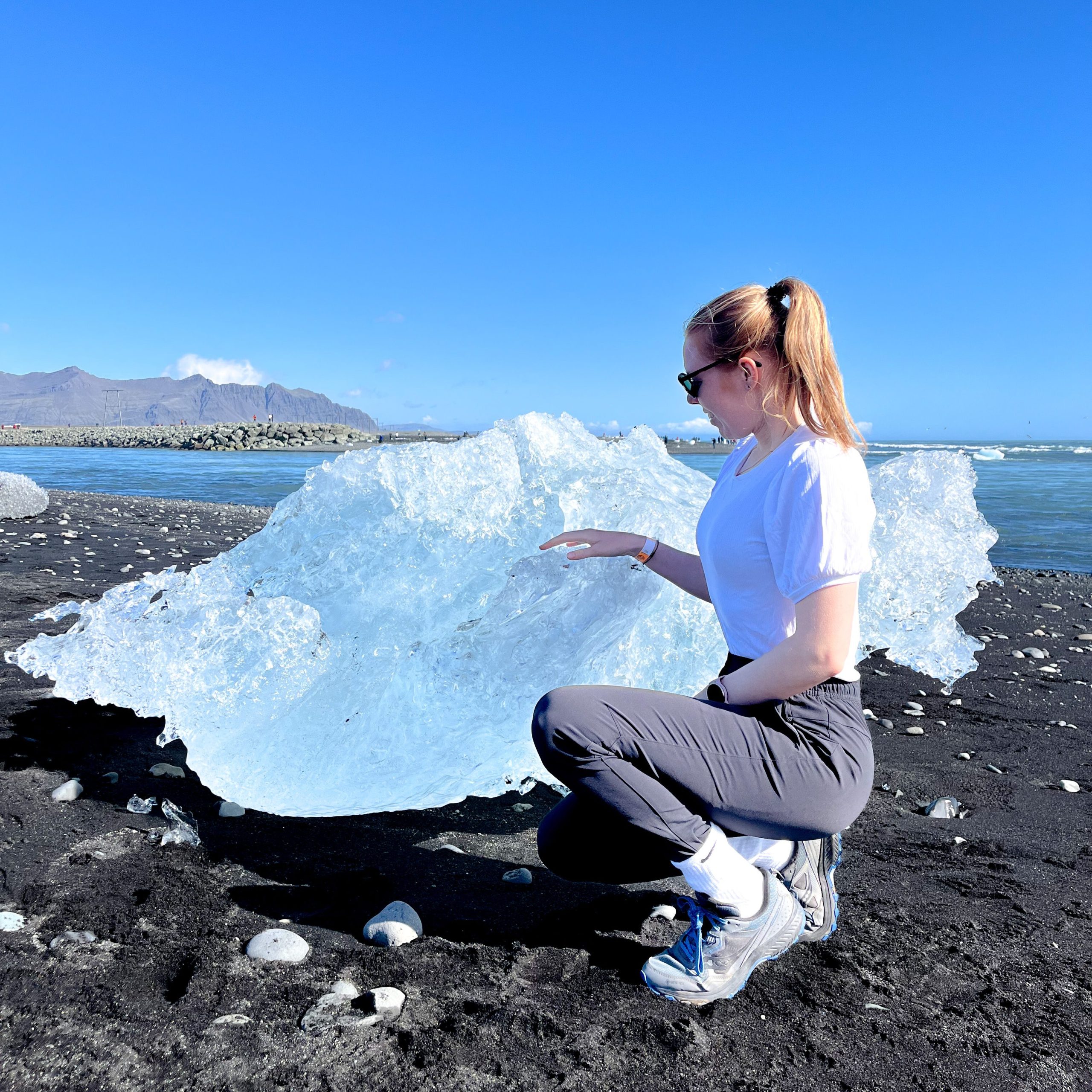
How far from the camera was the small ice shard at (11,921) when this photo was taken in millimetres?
2402

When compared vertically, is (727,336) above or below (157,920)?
above

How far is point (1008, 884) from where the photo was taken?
294cm

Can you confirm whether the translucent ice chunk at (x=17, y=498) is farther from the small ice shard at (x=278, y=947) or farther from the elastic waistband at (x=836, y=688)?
the elastic waistband at (x=836, y=688)

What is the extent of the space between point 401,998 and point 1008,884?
7.24 feet

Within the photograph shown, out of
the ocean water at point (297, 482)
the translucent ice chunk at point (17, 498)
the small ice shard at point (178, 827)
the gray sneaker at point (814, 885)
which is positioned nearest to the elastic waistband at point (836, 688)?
the gray sneaker at point (814, 885)

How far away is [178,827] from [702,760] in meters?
2.10

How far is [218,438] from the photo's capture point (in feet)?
180

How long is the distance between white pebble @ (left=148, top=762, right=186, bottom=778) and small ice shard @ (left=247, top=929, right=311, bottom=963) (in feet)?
4.77

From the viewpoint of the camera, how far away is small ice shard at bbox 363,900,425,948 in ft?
8.07


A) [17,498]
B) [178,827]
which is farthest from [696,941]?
[17,498]

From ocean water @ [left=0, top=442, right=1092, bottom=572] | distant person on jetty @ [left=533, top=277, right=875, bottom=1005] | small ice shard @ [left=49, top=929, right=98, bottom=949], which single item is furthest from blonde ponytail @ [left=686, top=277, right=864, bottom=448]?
ocean water @ [left=0, top=442, right=1092, bottom=572]

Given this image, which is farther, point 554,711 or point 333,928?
point 333,928

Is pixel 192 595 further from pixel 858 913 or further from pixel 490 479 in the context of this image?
pixel 858 913

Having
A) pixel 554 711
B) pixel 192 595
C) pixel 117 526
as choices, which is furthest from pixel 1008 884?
pixel 117 526
